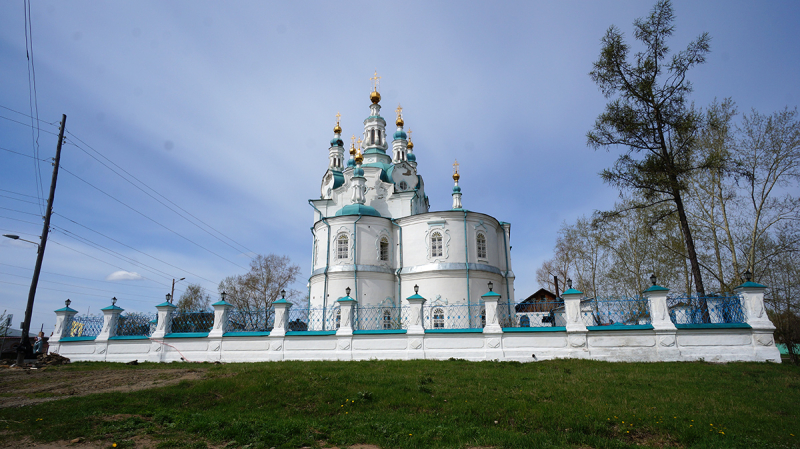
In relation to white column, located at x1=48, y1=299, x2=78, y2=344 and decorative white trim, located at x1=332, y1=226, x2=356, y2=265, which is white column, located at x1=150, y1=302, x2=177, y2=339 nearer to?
white column, located at x1=48, y1=299, x2=78, y2=344

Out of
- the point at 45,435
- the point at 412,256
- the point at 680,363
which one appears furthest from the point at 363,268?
the point at 45,435

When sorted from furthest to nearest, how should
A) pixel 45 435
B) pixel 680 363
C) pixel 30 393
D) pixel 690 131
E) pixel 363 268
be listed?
pixel 363 268, pixel 690 131, pixel 680 363, pixel 30 393, pixel 45 435

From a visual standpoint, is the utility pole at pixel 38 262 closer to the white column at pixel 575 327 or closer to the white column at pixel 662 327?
the white column at pixel 575 327

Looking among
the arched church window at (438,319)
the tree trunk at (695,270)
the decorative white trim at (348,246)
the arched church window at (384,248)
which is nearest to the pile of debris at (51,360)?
the decorative white trim at (348,246)

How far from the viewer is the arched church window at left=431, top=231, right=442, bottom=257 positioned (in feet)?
66.7

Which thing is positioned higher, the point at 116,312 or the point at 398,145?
the point at 398,145

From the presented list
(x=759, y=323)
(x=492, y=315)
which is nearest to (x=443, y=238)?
(x=492, y=315)

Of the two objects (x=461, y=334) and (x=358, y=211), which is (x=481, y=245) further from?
(x=461, y=334)

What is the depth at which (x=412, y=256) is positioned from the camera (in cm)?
2078

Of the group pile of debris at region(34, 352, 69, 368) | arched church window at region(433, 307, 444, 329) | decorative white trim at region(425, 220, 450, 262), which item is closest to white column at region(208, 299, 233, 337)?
pile of debris at region(34, 352, 69, 368)

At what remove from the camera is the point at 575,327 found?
10820 millimetres

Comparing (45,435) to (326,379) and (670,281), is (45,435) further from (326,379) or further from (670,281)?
(670,281)

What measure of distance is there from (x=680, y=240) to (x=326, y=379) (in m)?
17.0

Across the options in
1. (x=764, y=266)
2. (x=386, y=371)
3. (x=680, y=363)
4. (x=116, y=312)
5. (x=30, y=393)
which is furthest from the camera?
(x=764, y=266)
